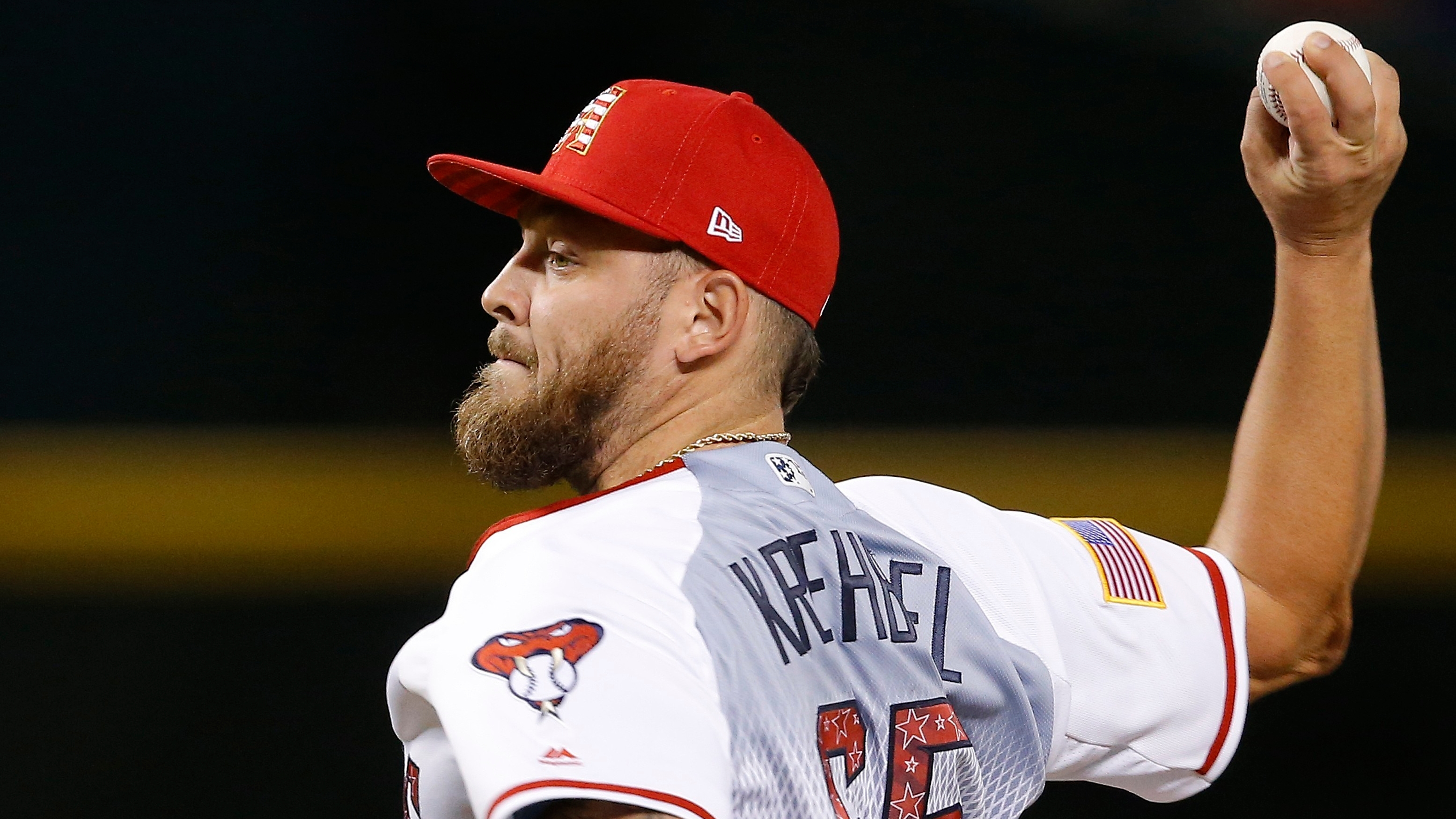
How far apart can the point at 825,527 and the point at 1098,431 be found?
7.12 ft

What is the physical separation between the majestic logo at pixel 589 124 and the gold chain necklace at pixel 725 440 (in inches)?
10.8

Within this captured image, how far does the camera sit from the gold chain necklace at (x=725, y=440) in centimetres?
114

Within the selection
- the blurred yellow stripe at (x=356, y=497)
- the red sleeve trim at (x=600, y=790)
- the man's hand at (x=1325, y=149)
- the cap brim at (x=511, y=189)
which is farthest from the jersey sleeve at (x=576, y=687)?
the blurred yellow stripe at (x=356, y=497)

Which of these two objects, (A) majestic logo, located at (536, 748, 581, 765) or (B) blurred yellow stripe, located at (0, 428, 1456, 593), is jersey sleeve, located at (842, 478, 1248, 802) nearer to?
(A) majestic logo, located at (536, 748, 581, 765)

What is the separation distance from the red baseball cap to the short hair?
13mm

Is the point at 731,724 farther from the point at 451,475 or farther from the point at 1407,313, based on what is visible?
the point at 1407,313

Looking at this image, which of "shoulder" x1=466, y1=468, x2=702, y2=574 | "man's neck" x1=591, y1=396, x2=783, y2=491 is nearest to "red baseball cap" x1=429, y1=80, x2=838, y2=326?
"man's neck" x1=591, y1=396, x2=783, y2=491

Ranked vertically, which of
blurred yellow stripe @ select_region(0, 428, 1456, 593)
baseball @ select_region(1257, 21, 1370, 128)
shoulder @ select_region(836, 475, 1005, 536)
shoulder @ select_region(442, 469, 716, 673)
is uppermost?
baseball @ select_region(1257, 21, 1370, 128)

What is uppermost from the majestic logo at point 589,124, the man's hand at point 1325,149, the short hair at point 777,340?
the man's hand at point 1325,149

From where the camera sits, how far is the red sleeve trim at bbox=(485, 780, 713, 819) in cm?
76

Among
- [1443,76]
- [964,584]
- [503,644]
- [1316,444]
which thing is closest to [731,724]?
[503,644]

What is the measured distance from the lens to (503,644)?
2.69ft

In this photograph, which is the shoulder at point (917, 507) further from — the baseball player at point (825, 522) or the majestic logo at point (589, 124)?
the majestic logo at point (589, 124)

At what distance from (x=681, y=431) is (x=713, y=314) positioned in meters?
0.11
